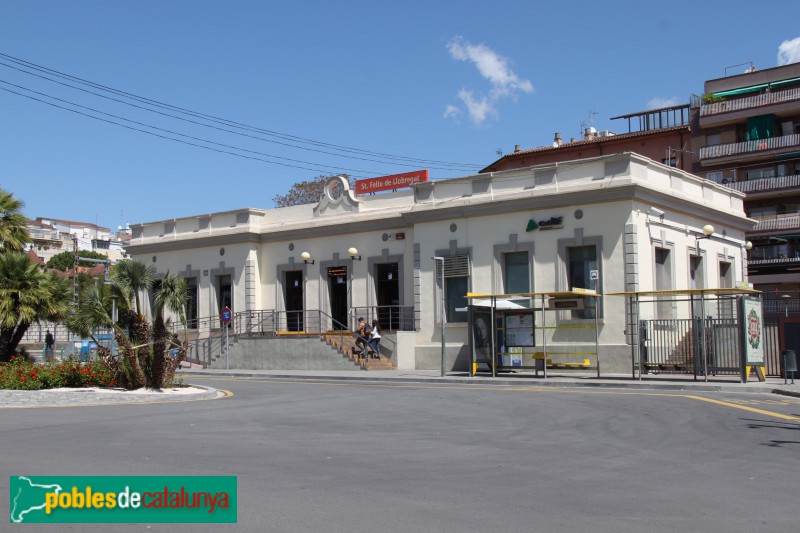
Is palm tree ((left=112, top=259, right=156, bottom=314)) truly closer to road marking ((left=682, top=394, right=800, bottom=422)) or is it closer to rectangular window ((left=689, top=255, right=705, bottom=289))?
road marking ((left=682, top=394, right=800, bottom=422))

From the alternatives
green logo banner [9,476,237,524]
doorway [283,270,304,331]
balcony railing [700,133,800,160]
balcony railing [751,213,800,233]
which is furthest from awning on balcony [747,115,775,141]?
green logo banner [9,476,237,524]

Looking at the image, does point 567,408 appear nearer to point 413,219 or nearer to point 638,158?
point 638,158

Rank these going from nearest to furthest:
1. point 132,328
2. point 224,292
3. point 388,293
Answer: point 132,328 < point 388,293 < point 224,292

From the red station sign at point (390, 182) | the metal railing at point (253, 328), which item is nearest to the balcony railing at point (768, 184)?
the red station sign at point (390, 182)

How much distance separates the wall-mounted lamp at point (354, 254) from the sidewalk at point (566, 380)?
19.3ft

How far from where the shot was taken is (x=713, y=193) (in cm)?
3553

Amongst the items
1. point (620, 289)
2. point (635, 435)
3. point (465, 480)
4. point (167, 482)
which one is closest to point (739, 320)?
point (620, 289)

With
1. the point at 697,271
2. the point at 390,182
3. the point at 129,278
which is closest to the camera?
the point at 129,278

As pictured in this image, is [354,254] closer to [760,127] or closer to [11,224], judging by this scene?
[11,224]

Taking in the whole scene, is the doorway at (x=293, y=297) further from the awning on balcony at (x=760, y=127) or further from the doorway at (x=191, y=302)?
the awning on balcony at (x=760, y=127)

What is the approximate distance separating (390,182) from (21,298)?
54.2 ft

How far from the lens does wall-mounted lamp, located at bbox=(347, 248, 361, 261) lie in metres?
36.1

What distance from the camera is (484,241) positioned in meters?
32.4

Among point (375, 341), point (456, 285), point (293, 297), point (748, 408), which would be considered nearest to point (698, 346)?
point (748, 408)
